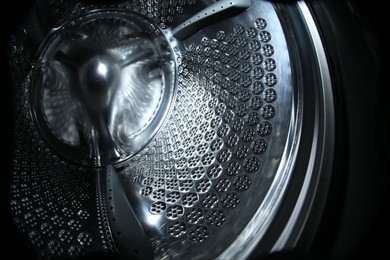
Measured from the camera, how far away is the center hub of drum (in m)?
0.98

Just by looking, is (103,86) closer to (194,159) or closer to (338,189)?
(194,159)

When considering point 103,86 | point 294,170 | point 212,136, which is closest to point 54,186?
point 103,86

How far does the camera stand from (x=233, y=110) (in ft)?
2.88

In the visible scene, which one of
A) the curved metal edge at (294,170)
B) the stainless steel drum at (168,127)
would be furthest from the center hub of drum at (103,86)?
the curved metal edge at (294,170)

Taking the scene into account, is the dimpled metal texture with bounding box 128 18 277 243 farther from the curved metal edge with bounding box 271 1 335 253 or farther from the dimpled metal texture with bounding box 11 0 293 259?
the curved metal edge with bounding box 271 1 335 253

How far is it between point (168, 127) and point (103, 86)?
0.66ft

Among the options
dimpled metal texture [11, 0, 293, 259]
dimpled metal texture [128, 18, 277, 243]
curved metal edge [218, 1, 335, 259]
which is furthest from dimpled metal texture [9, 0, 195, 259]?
curved metal edge [218, 1, 335, 259]

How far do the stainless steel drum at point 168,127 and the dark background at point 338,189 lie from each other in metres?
0.02

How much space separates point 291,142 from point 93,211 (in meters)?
0.48

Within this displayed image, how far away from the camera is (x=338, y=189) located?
23.6 inches

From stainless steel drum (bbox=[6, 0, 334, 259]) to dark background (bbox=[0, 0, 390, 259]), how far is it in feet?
0.07

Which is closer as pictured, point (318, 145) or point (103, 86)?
point (318, 145)

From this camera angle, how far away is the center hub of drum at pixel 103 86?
3.23 feet

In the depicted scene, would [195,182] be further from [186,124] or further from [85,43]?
[85,43]
